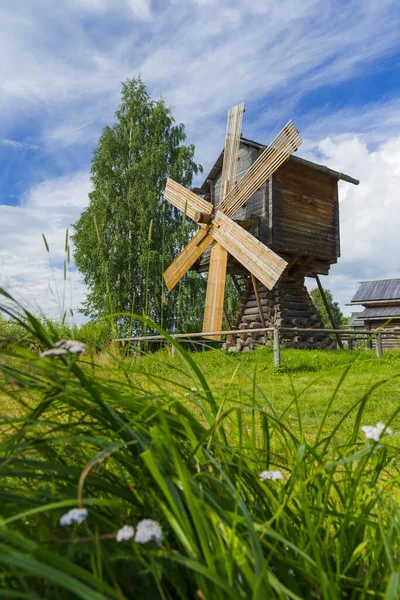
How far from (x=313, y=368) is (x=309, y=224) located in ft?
17.4

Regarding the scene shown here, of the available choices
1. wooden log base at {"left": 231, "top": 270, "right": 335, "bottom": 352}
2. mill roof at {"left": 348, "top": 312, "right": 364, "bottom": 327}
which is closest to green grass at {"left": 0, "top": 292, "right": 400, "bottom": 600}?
wooden log base at {"left": 231, "top": 270, "right": 335, "bottom": 352}

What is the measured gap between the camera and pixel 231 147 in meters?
14.7

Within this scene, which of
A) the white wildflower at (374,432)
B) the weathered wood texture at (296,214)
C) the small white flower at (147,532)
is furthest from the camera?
the weathered wood texture at (296,214)

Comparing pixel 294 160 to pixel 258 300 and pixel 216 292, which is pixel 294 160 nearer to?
pixel 258 300

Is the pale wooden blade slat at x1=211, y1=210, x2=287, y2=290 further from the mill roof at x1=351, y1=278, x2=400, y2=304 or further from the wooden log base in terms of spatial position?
the mill roof at x1=351, y1=278, x2=400, y2=304

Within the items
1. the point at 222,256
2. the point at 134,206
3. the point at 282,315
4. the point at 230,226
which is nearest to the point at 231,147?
the point at 230,226

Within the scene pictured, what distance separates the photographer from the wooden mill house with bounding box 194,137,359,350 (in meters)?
13.5

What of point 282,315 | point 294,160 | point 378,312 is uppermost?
point 294,160

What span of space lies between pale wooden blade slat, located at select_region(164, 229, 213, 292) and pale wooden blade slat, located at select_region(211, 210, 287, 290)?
40 cm

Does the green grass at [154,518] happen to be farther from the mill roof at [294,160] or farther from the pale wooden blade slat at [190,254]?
the mill roof at [294,160]

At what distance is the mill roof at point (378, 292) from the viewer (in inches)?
1169

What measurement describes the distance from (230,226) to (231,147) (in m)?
3.20

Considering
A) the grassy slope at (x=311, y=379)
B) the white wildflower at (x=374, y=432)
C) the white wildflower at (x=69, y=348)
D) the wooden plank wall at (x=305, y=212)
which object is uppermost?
the wooden plank wall at (x=305, y=212)

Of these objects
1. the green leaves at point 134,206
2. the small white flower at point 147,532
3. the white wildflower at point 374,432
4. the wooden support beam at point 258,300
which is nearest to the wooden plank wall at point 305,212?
the wooden support beam at point 258,300
